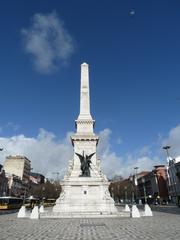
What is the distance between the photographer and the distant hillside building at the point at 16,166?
351 feet

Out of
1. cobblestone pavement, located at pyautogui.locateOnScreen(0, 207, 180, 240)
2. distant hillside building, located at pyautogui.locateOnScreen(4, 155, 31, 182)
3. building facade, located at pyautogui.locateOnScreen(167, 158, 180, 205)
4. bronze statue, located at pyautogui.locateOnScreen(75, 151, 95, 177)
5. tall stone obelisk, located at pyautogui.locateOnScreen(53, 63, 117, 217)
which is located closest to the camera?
cobblestone pavement, located at pyautogui.locateOnScreen(0, 207, 180, 240)

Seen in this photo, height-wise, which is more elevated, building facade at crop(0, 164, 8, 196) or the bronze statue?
building facade at crop(0, 164, 8, 196)

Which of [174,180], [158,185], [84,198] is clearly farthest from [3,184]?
[84,198]

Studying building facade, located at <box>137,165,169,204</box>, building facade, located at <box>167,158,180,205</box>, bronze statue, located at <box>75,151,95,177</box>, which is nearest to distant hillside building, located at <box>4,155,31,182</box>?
building facade, located at <box>137,165,169,204</box>

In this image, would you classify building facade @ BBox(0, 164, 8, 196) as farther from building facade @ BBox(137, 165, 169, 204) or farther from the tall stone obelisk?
the tall stone obelisk

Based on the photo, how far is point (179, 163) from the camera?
240 ft

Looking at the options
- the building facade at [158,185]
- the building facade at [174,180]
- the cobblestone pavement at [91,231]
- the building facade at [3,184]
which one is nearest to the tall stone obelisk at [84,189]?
the cobblestone pavement at [91,231]

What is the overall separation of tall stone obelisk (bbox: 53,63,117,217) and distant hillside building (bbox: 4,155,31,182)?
80417mm

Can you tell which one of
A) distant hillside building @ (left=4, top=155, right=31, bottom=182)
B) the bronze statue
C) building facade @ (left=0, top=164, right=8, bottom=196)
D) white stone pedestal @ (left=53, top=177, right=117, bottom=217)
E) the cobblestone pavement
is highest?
distant hillside building @ (left=4, top=155, right=31, bottom=182)

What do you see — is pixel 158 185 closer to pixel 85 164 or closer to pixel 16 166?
pixel 16 166

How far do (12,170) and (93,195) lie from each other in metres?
86.6

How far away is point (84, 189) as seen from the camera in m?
29.7

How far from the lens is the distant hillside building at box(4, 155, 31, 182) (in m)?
107

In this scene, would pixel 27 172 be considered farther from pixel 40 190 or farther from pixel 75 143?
pixel 75 143
